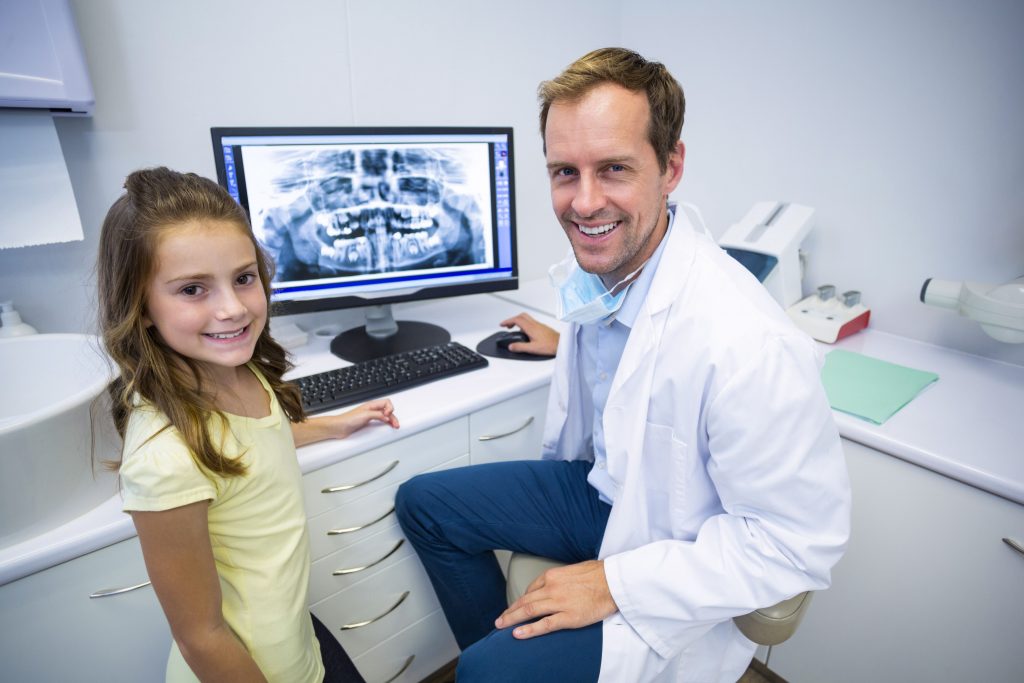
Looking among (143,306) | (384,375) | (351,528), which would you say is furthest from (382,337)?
(143,306)

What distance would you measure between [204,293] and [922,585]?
1.34 m

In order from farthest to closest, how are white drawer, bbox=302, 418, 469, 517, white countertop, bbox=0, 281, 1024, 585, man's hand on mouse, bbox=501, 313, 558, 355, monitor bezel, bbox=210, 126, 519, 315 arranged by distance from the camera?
man's hand on mouse, bbox=501, 313, 558, 355
monitor bezel, bbox=210, 126, 519, 315
white drawer, bbox=302, 418, 469, 517
white countertop, bbox=0, 281, 1024, 585

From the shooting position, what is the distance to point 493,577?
1151mm

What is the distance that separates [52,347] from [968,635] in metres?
1.74

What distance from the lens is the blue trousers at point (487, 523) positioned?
107 cm

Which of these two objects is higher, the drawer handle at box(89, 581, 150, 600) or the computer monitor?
the computer monitor

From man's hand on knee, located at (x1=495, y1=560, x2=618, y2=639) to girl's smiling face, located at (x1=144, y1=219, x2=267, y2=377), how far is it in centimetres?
57

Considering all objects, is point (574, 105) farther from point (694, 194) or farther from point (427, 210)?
point (694, 194)

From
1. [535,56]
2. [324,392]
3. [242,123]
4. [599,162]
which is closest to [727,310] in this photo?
[599,162]

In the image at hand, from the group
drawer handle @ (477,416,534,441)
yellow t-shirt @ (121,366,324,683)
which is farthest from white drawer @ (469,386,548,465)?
yellow t-shirt @ (121,366,324,683)

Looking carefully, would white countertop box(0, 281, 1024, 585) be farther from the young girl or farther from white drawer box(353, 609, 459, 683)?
white drawer box(353, 609, 459, 683)

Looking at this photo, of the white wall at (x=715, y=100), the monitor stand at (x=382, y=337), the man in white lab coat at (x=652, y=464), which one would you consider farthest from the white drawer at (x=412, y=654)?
the white wall at (x=715, y=100)

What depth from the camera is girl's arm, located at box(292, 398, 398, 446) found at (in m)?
0.97

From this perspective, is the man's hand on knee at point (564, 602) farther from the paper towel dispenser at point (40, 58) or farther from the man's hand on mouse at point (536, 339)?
the paper towel dispenser at point (40, 58)
